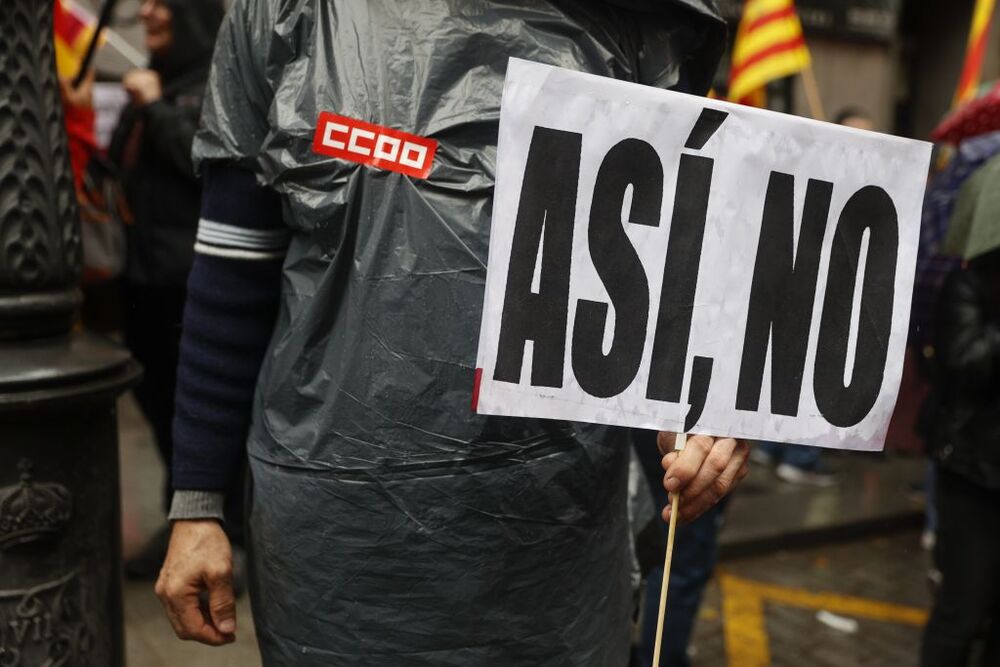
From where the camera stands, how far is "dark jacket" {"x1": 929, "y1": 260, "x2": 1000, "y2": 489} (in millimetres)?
2916

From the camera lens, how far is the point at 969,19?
1130 cm

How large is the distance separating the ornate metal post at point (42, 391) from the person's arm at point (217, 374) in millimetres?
472

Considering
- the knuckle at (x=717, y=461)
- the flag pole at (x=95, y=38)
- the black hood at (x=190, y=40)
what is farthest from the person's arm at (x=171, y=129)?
the knuckle at (x=717, y=461)

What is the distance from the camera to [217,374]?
1.68 meters

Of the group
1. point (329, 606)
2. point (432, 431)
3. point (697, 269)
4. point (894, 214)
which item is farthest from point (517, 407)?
point (894, 214)

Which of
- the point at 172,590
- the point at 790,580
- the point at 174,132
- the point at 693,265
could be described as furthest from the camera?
the point at 790,580

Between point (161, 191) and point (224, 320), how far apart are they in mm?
2399

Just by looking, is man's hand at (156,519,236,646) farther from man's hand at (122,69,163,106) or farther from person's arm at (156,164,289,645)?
man's hand at (122,69,163,106)

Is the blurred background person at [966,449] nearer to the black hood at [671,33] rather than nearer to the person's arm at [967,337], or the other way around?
the person's arm at [967,337]

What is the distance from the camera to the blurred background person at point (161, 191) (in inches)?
150

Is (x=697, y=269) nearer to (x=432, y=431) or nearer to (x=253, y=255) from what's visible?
(x=432, y=431)

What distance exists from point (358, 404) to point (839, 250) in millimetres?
A: 764

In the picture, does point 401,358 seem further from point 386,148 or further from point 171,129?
point 171,129

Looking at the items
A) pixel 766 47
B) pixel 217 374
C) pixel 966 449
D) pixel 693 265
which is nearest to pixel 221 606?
pixel 217 374
